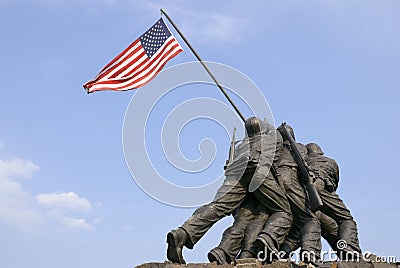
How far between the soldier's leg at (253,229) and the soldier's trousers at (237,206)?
0.13 meters

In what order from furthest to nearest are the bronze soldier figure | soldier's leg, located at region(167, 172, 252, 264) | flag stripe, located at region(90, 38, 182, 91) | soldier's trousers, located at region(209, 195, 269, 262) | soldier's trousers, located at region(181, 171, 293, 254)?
1. flag stripe, located at region(90, 38, 182, 91)
2. the bronze soldier figure
3. soldier's trousers, located at region(209, 195, 269, 262)
4. soldier's trousers, located at region(181, 171, 293, 254)
5. soldier's leg, located at region(167, 172, 252, 264)

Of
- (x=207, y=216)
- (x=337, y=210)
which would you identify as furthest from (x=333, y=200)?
(x=207, y=216)

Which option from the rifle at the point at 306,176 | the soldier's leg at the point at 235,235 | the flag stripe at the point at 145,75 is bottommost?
the soldier's leg at the point at 235,235

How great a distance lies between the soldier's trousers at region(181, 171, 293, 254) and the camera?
1070 cm

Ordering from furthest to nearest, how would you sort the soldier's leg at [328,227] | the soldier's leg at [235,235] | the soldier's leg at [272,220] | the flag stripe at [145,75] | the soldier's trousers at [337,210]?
the flag stripe at [145,75], the soldier's leg at [328,227], the soldier's trousers at [337,210], the soldier's leg at [235,235], the soldier's leg at [272,220]

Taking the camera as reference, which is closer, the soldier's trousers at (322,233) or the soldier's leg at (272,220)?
the soldier's leg at (272,220)

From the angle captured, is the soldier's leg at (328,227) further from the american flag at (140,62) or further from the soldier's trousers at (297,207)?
the american flag at (140,62)

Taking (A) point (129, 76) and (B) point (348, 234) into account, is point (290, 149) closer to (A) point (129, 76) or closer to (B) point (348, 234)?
(B) point (348, 234)

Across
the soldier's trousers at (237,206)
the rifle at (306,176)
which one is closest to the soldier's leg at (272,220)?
the soldier's trousers at (237,206)

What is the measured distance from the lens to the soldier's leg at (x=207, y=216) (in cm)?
1031

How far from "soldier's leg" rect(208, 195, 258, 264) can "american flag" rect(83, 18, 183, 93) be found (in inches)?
134

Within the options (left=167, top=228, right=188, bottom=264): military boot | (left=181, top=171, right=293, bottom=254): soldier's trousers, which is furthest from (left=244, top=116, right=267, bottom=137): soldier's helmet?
(left=167, top=228, right=188, bottom=264): military boot

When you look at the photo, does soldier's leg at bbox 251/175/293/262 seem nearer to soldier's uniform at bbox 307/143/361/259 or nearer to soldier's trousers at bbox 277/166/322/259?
soldier's trousers at bbox 277/166/322/259

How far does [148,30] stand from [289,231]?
538 cm
